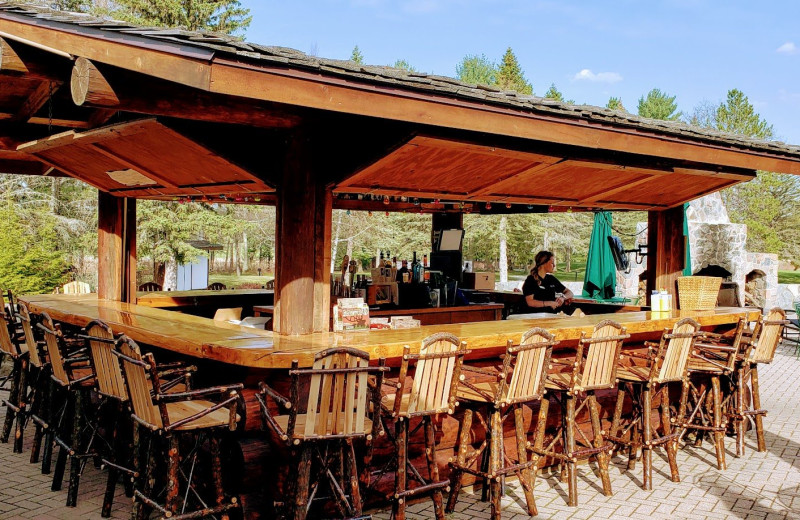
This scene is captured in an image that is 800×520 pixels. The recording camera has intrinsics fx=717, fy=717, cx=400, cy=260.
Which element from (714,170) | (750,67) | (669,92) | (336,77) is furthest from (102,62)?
(750,67)

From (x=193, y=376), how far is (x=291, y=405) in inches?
61.8

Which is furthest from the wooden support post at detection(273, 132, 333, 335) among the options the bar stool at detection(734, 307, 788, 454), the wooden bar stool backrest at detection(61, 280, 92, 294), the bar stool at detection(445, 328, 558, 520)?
the wooden bar stool backrest at detection(61, 280, 92, 294)

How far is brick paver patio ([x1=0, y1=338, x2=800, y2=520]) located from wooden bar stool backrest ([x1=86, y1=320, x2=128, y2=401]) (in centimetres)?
89

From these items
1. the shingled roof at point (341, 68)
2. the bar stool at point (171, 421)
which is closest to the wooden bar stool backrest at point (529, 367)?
the shingled roof at point (341, 68)

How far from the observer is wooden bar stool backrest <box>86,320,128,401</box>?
13.5ft

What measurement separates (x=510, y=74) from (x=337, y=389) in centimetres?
3701

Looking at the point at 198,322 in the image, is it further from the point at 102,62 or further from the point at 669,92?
the point at 669,92

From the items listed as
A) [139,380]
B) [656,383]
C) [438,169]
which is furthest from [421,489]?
[656,383]

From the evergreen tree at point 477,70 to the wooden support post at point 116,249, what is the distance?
108ft

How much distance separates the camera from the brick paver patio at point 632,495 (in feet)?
15.5

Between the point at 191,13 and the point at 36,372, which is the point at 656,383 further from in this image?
the point at 191,13

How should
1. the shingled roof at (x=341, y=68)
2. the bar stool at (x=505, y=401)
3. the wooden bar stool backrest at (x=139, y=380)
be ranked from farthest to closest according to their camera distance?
the bar stool at (x=505, y=401) < the wooden bar stool backrest at (x=139, y=380) < the shingled roof at (x=341, y=68)

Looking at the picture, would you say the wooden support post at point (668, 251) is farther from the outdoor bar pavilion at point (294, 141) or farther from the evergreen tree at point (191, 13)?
the evergreen tree at point (191, 13)

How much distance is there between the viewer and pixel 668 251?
7.95 meters
